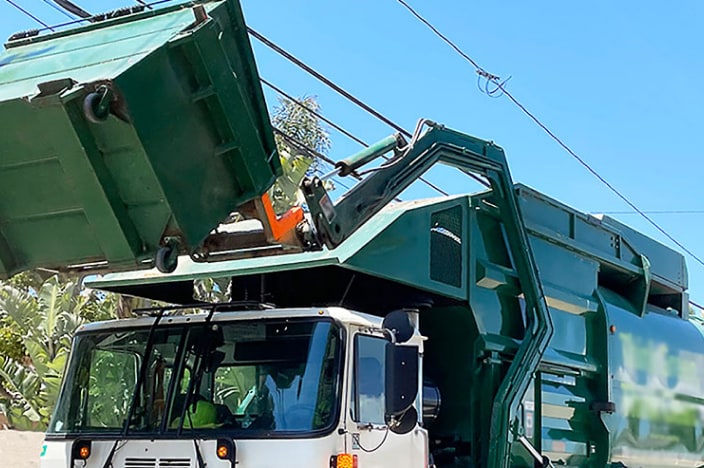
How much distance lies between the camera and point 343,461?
4738 mm

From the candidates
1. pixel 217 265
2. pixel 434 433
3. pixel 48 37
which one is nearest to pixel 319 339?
pixel 217 265

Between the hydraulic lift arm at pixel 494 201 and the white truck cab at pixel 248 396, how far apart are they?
0.56m

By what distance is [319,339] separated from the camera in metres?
4.96

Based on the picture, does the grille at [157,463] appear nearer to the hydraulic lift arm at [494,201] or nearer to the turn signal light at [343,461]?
the turn signal light at [343,461]

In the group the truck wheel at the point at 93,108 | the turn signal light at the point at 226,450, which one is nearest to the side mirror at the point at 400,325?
the turn signal light at the point at 226,450

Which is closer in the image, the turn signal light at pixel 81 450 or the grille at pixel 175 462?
the grille at pixel 175 462

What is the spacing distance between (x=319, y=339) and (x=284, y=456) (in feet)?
2.11

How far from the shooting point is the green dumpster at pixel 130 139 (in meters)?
3.84

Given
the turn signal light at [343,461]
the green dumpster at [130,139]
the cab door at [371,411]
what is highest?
the green dumpster at [130,139]

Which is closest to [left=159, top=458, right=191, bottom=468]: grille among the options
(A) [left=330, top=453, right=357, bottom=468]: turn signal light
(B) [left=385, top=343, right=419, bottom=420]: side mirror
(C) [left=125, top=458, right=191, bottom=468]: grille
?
(C) [left=125, top=458, right=191, bottom=468]: grille

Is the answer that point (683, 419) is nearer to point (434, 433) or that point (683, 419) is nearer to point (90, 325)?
point (434, 433)

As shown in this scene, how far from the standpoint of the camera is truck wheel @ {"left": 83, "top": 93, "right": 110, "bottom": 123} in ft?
12.1

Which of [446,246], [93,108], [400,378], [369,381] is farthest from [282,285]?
[93,108]

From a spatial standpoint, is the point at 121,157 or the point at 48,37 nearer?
the point at 121,157
